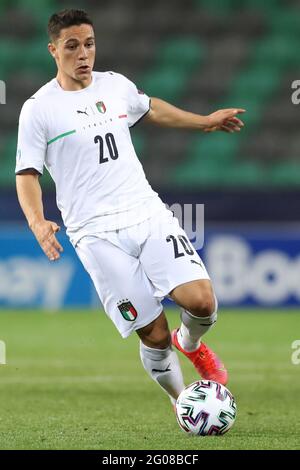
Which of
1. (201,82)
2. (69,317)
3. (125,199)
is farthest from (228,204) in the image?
(125,199)

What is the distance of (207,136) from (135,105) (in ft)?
35.2

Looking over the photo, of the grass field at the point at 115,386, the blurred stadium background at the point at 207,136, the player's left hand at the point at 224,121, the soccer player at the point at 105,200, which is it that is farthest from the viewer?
the blurred stadium background at the point at 207,136

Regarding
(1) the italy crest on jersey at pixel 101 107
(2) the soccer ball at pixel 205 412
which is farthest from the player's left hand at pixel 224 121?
(2) the soccer ball at pixel 205 412

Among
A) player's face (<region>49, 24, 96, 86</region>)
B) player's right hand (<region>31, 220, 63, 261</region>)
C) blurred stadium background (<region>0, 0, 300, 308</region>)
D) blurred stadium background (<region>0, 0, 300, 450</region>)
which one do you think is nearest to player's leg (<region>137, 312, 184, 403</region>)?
blurred stadium background (<region>0, 0, 300, 450</region>)

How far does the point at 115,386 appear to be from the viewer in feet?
27.5

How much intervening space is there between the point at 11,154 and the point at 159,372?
10.7 meters

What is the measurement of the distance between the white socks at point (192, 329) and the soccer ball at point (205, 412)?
1.46 feet

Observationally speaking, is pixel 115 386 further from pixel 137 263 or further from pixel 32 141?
pixel 32 141

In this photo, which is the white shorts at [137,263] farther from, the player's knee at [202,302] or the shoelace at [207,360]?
the shoelace at [207,360]

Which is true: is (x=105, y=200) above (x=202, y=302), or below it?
above

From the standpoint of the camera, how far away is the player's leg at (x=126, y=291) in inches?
242

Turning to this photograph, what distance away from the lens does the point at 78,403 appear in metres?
7.40

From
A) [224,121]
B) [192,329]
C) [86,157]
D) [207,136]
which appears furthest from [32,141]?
[207,136]

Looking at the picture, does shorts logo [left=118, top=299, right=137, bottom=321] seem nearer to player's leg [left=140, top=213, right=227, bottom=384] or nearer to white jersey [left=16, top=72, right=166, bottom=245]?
player's leg [left=140, top=213, right=227, bottom=384]
